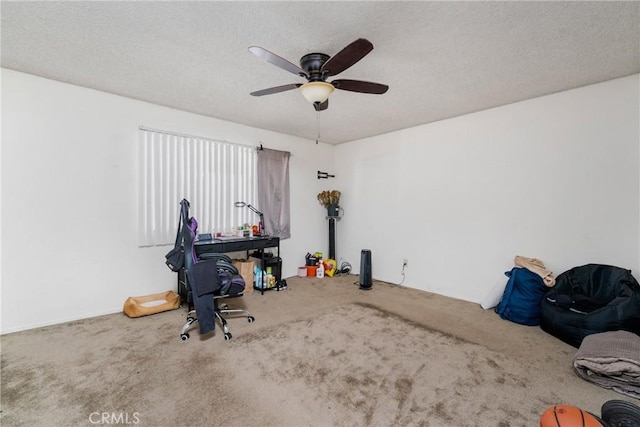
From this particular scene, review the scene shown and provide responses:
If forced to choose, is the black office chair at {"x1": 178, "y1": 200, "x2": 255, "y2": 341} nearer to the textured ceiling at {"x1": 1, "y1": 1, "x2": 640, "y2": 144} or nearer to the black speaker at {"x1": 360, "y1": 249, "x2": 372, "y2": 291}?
the textured ceiling at {"x1": 1, "y1": 1, "x2": 640, "y2": 144}

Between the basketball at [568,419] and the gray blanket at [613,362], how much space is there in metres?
0.94

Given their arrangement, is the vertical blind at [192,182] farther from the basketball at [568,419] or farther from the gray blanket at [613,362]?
the gray blanket at [613,362]

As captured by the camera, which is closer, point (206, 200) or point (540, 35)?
point (540, 35)

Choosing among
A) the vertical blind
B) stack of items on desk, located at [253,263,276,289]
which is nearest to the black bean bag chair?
stack of items on desk, located at [253,263,276,289]

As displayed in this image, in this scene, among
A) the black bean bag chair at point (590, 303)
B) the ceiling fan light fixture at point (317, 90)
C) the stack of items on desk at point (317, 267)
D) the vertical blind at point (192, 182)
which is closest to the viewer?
the ceiling fan light fixture at point (317, 90)

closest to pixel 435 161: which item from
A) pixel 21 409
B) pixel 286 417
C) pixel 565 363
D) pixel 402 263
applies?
pixel 402 263

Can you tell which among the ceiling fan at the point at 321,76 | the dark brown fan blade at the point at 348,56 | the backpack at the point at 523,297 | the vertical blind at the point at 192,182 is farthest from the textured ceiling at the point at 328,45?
the backpack at the point at 523,297

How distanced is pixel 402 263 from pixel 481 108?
2.49m

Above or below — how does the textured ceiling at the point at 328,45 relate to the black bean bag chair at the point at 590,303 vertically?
above

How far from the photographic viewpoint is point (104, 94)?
3.13 metres

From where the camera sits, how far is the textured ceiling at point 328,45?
1793 mm

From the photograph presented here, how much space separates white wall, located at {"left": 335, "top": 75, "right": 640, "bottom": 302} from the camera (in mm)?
2770

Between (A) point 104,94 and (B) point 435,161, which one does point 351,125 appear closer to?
(B) point 435,161

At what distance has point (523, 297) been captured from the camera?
9.88ft
